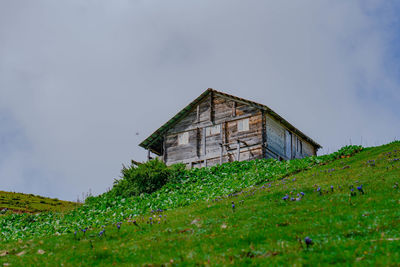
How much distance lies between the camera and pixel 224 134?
43312 mm

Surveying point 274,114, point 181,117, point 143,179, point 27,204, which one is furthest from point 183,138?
point 27,204

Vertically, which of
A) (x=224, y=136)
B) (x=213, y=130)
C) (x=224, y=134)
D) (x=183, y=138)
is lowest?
(x=224, y=136)

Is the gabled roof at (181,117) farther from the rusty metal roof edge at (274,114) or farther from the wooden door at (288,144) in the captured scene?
the wooden door at (288,144)

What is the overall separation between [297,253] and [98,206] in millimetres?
24166

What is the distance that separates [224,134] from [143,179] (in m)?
12.2

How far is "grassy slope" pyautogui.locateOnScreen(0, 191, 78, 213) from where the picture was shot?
4434 centimetres

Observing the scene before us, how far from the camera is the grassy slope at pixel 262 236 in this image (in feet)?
31.9

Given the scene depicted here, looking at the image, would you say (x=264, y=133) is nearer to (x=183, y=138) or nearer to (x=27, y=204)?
(x=183, y=138)

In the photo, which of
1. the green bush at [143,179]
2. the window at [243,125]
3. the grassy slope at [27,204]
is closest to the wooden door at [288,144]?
the window at [243,125]

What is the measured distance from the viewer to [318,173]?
2469 centimetres

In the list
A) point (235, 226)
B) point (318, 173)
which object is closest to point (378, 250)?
point (235, 226)

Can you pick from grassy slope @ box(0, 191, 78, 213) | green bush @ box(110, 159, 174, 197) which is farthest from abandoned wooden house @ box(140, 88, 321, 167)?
grassy slope @ box(0, 191, 78, 213)

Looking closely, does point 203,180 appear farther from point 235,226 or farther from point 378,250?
point 378,250

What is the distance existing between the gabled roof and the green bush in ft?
37.2
